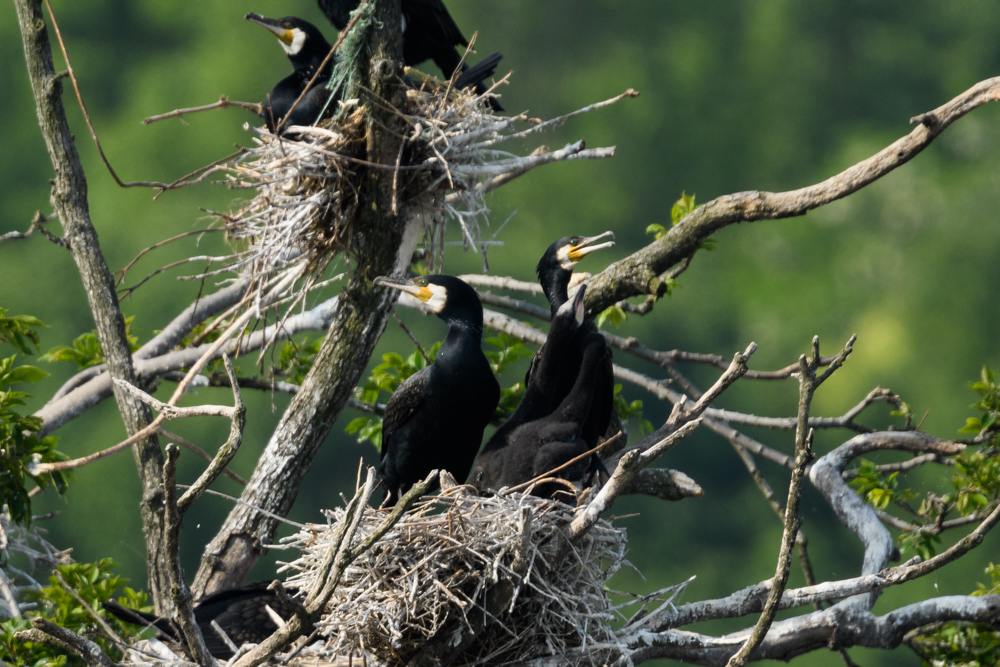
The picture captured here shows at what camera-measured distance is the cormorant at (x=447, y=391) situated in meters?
2.22

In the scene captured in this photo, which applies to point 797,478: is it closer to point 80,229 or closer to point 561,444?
point 561,444

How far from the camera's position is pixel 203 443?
6.46 m

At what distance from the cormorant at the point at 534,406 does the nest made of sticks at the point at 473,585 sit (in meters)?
0.24

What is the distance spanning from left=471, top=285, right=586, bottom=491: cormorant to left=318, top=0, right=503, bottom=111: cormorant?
958mm

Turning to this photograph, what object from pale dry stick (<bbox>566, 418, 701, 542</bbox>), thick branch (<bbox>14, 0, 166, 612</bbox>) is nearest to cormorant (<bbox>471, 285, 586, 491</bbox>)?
pale dry stick (<bbox>566, 418, 701, 542</bbox>)

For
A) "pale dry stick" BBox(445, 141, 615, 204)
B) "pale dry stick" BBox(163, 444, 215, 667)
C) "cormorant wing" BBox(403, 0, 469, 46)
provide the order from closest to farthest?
"pale dry stick" BBox(163, 444, 215, 667), "pale dry stick" BBox(445, 141, 615, 204), "cormorant wing" BBox(403, 0, 469, 46)

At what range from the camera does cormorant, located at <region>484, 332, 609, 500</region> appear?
6.55 feet

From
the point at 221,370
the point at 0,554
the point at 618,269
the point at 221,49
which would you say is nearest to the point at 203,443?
the point at 221,49

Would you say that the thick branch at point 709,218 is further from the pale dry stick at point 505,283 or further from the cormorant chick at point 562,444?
the cormorant chick at point 562,444

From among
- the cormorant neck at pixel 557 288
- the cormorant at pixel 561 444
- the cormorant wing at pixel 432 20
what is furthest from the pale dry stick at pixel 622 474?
the cormorant wing at pixel 432 20

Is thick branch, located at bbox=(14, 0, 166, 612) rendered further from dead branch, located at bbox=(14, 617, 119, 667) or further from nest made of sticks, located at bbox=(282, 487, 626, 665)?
dead branch, located at bbox=(14, 617, 119, 667)

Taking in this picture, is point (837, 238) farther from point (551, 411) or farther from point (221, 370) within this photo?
point (551, 411)

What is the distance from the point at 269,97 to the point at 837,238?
19.3 feet

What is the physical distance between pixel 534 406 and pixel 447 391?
182 mm
